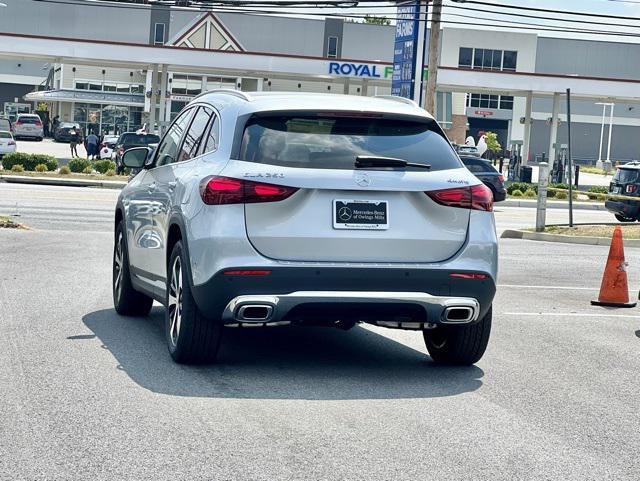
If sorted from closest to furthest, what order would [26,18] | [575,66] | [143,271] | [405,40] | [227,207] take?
[227,207], [143,271], [405,40], [26,18], [575,66]

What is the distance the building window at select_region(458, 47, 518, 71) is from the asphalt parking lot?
91.1 metres

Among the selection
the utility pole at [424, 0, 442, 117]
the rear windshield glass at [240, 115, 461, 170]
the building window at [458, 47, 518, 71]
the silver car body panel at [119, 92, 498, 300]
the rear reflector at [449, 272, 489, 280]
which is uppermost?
the building window at [458, 47, 518, 71]

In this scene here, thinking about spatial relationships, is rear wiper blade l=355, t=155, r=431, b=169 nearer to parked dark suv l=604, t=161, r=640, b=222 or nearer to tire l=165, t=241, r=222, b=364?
tire l=165, t=241, r=222, b=364

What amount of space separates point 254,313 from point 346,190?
37.2 inches

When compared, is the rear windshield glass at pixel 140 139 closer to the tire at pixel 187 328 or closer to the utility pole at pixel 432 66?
the utility pole at pixel 432 66

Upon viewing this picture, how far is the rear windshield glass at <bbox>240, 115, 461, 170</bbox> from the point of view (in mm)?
7777

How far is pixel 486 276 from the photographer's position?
315 inches

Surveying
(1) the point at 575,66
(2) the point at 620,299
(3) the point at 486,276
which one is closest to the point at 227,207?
(3) the point at 486,276

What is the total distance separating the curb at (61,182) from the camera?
37.8m

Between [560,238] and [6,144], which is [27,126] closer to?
[6,144]

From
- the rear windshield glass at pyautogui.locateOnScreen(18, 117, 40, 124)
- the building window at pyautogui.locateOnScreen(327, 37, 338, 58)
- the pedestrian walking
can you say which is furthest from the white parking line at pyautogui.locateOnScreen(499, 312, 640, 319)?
the building window at pyautogui.locateOnScreen(327, 37, 338, 58)

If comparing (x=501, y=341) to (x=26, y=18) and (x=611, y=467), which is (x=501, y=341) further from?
(x=26, y=18)

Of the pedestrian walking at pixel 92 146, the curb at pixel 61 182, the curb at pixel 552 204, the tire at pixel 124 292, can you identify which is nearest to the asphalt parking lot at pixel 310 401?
the tire at pixel 124 292

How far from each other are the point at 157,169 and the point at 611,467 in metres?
4.96
